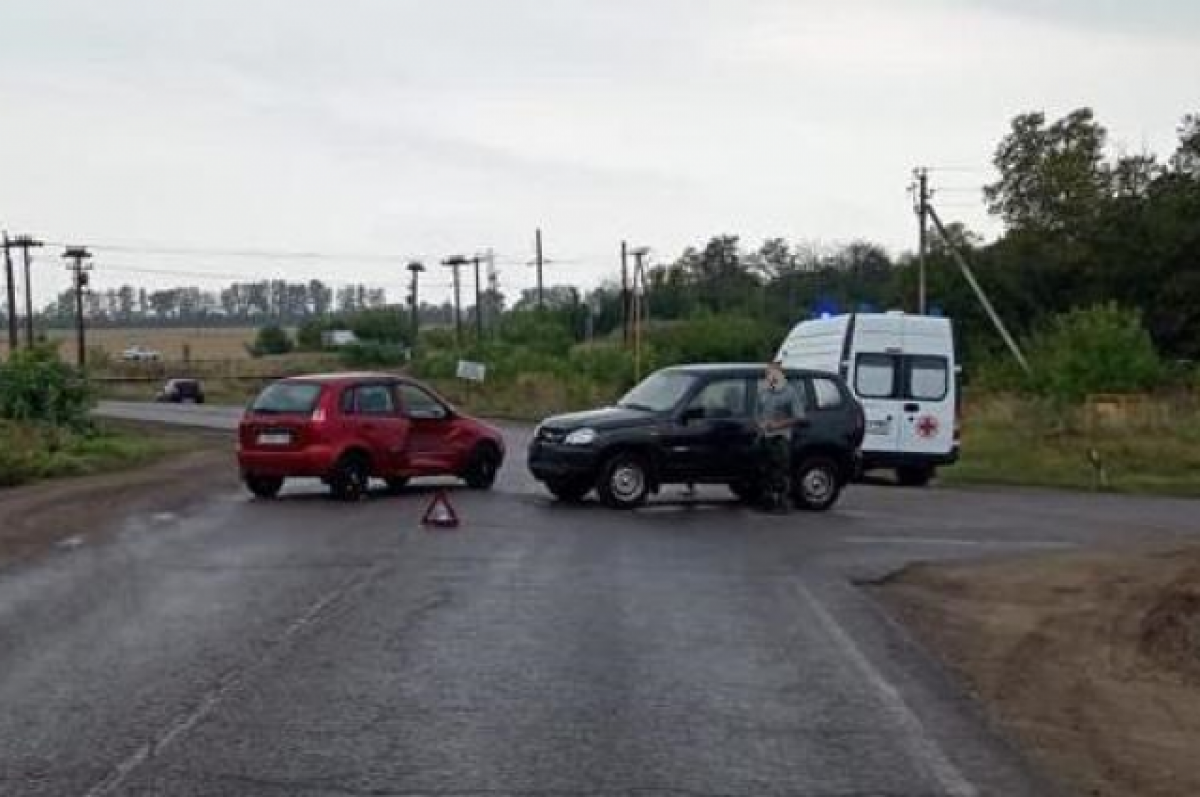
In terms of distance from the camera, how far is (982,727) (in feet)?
29.5

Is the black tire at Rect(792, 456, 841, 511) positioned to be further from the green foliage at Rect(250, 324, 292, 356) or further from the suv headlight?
the green foliage at Rect(250, 324, 292, 356)

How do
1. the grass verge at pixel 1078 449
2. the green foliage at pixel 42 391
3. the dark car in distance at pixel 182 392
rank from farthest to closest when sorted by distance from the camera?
the dark car in distance at pixel 182 392 → the green foliage at pixel 42 391 → the grass verge at pixel 1078 449

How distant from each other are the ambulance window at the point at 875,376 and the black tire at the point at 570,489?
23.9ft

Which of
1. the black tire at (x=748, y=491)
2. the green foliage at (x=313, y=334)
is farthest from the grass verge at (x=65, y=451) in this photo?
the green foliage at (x=313, y=334)

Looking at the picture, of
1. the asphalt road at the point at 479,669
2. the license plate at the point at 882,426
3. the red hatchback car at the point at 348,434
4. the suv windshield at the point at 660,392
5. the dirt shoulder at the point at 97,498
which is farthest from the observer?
the license plate at the point at 882,426

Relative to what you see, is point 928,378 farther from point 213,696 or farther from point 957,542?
point 213,696

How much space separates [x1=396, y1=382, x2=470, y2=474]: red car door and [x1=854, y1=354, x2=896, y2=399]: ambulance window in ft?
22.9

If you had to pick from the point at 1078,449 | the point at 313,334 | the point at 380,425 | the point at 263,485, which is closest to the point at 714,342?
the point at 1078,449

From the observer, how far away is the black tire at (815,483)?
22.9 metres

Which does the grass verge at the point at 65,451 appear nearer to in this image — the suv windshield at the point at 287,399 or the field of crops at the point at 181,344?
the suv windshield at the point at 287,399

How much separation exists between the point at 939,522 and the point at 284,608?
10617 mm

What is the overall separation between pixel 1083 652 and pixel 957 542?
728 centimetres

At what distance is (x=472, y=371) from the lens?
71188 millimetres

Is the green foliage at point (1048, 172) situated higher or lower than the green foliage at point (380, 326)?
higher
